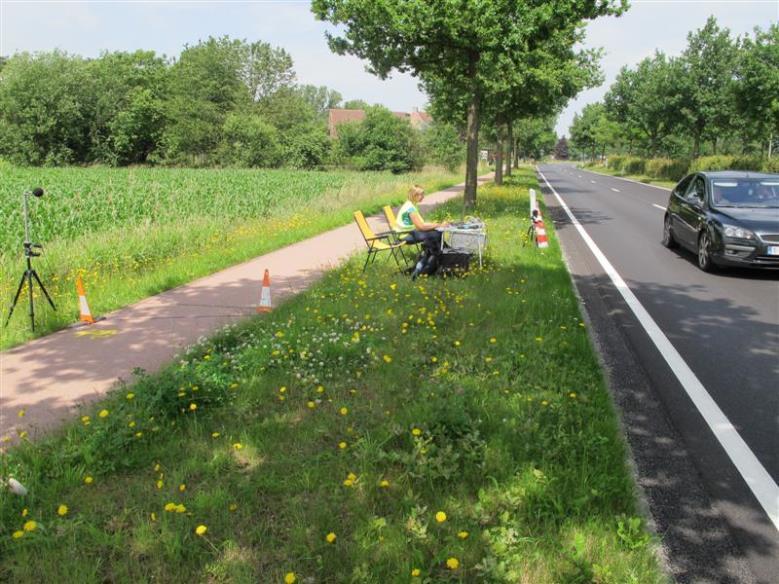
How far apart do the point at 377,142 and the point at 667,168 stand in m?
24.5

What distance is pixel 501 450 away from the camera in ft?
12.2

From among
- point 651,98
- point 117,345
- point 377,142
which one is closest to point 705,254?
point 117,345

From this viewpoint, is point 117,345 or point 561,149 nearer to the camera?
point 117,345

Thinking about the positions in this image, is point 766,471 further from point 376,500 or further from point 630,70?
point 630,70

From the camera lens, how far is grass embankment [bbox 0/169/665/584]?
9.21ft

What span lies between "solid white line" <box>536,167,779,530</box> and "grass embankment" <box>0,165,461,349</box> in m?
6.42

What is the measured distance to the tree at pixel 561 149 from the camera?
17538 cm

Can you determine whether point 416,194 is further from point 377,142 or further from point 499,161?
point 377,142

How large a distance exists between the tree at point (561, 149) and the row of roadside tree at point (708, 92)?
121418mm

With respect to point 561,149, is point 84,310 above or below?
below

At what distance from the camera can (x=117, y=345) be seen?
20.0ft

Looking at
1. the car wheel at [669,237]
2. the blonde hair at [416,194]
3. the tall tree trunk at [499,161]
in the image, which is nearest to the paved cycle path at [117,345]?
the blonde hair at [416,194]

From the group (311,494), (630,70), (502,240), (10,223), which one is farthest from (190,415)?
(630,70)

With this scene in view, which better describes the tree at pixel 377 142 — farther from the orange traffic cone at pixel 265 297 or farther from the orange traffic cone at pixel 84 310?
the orange traffic cone at pixel 84 310
